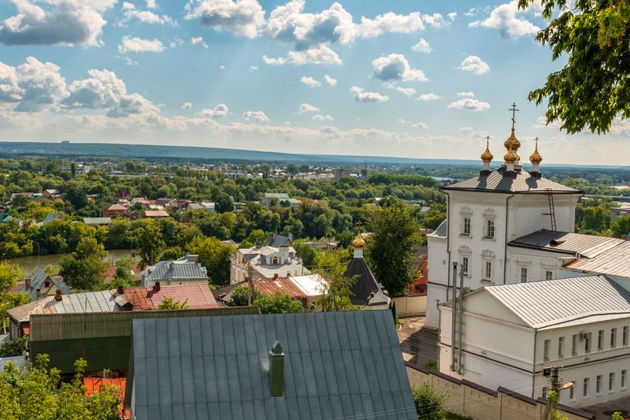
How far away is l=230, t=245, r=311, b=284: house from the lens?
45875 millimetres

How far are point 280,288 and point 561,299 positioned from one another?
58.6ft

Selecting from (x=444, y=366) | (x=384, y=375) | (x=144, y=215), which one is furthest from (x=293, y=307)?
(x=144, y=215)

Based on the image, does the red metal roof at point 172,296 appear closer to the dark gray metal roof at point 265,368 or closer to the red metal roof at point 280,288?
the red metal roof at point 280,288

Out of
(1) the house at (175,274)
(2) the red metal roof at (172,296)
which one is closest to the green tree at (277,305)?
A: (2) the red metal roof at (172,296)

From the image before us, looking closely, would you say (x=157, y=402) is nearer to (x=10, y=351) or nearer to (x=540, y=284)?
(x=540, y=284)

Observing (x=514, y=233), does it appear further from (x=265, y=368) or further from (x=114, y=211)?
(x=114, y=211)

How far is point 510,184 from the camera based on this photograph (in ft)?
Result: 83.7

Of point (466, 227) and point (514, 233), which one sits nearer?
point (514, 233)

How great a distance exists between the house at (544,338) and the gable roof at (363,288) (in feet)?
29.4

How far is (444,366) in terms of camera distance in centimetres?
2112

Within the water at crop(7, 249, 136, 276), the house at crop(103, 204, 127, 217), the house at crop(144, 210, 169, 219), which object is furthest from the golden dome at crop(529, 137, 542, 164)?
the house at crop(103, 204, 127, 217)

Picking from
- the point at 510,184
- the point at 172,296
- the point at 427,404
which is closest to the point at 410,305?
the point at 510,184

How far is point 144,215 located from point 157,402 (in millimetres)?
91233

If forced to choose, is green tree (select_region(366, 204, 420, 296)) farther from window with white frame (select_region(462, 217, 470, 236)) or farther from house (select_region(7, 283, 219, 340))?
house (select_region(7, 283, 219, 340))
